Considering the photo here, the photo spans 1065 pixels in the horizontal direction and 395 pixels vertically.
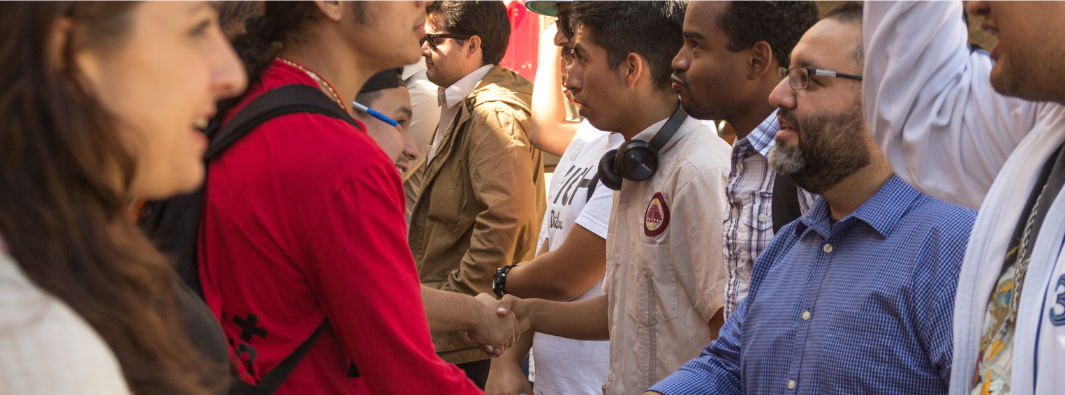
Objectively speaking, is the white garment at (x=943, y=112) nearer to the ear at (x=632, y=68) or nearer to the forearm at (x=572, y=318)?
the ear at (x=632, y=68)

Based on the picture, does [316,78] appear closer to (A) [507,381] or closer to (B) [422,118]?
(A) [507,381]

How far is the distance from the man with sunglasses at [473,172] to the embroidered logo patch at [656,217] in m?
1.17

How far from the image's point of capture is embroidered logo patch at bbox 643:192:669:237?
8.05 feet

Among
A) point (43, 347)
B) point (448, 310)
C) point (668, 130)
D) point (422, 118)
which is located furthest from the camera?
point (422, 118)

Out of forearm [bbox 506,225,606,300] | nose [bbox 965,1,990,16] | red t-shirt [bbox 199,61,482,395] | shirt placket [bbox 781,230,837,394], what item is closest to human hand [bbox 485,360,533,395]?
forearm [bbox 506,225,606,300]

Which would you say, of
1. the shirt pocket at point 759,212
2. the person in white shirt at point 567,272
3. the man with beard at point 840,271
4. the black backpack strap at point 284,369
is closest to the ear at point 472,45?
the person in white shirt at point 567,272

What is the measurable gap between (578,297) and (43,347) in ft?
8.30

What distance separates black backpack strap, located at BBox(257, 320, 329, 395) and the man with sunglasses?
6.50ft

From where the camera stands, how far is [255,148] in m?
1.46

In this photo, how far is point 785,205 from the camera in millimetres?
2238

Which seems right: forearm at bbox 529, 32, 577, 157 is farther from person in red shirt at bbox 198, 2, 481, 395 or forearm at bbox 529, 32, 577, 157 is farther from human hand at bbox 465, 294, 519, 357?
person in red shirt at bbox 198, 2, 481, 395

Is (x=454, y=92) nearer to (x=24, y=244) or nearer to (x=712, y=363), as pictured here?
(x=712, y=363)

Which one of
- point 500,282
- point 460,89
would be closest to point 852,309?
point 500,282

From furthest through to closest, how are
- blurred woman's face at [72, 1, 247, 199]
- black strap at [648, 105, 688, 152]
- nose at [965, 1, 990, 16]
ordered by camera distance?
black strap at [648, 105, 688, 152] → nose at [965, 1, 990, 16] → blurred woman's face at [72, 1, 247, 199]
